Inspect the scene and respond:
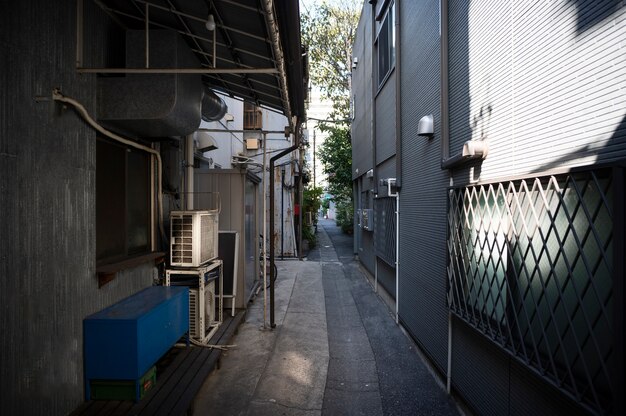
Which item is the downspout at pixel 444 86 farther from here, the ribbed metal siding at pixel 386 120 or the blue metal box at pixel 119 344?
the blue metal box at pixel 119 344

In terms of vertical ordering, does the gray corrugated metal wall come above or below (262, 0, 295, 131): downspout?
below

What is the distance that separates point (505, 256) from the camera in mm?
3379

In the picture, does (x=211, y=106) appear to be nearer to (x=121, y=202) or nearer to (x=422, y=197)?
(x=121, y=202)

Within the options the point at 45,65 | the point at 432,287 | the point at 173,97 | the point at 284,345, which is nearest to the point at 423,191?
the point at 432,287

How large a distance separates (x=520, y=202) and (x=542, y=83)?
2.74ft

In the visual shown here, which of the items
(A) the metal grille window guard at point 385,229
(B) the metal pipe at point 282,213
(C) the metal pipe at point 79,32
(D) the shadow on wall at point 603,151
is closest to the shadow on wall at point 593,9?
(D) the shadow on wall at point 603,151

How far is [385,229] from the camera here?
865cm

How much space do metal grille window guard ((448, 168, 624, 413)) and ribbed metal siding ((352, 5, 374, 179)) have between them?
7228 millimetres

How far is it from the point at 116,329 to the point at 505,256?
3.39 m

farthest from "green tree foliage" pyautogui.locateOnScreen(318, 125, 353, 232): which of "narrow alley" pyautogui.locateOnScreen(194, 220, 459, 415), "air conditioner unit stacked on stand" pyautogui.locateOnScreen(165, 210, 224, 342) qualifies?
"air conditioner unit stacked on stand" pyautogui.locateOnScreen(165, 210, 224, 342)

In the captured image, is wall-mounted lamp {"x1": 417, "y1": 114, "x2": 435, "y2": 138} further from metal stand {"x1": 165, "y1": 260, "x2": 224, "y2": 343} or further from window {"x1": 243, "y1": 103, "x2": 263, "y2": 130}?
window {"x1": 243, "y1": 103, "x2": 263, "y2": 130}

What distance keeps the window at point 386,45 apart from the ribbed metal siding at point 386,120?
0.27 metres

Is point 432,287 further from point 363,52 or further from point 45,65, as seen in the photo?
point 363,52

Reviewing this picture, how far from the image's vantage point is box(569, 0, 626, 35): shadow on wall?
2189mm
